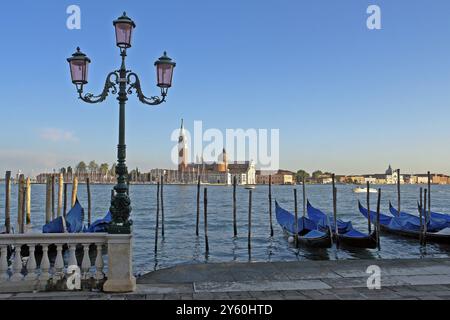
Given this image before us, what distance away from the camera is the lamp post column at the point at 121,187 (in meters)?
6.00

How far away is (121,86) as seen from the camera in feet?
21.3

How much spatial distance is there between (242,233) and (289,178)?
15285 cm

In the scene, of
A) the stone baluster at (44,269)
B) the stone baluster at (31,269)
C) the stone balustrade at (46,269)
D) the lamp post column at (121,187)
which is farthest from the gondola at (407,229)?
the stone baluster at (31,269)

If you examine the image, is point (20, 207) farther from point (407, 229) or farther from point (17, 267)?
point (407, 229)

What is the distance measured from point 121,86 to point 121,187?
1513mm

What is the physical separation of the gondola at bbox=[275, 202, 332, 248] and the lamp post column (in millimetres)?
12386

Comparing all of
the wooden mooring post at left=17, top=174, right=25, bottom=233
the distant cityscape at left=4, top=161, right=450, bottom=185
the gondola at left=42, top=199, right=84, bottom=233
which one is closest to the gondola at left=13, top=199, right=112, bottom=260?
the gondola at left=42, top=199, right=84, bottom=233

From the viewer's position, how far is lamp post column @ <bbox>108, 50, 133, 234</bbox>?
600 cm

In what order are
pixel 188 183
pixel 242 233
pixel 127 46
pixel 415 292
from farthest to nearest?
pixel 188 183 → pixel 242 233 → pixel 127 46 → pixel 415 292

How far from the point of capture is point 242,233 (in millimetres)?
25125
